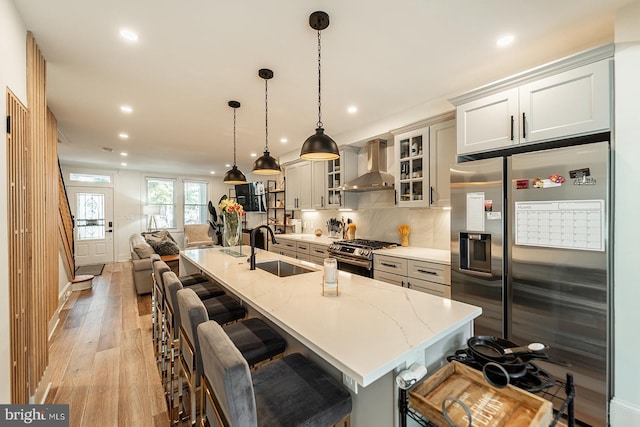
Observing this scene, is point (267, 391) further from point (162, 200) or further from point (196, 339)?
point (162, 200)

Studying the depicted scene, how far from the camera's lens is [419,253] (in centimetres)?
313

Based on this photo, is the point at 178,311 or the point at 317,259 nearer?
the point at 178,311

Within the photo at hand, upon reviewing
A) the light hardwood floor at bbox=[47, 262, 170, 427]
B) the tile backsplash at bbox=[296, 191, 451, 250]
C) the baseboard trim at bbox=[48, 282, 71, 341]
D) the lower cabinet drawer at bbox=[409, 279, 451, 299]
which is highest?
the tile backsplash at bbox=[296, 191, 451, 250]

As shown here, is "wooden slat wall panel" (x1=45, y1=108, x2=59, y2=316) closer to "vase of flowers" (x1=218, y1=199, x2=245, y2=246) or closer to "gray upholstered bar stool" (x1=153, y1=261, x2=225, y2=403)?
"gray upholstered bar stool" (x1=153, y1=261, x2=225, y2=403)

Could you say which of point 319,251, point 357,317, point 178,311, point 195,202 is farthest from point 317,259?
point 195,202

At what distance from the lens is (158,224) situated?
8195 mm

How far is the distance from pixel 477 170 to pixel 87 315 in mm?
5165

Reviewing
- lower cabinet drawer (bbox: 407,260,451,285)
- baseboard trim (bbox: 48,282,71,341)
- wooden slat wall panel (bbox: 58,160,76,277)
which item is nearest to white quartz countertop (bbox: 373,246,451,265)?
lower cabinet drawer (bbox: 407,260,451,285)

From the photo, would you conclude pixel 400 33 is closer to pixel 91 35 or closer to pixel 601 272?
pixel 601 272

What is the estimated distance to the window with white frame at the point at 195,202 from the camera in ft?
29.0

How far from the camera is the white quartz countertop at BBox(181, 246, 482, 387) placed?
0.95 metres

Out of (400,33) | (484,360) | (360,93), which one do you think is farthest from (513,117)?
(484,360)

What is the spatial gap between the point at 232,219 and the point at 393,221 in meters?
2.29

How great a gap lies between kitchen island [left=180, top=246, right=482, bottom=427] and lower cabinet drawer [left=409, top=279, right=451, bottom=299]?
1139 millimetres
